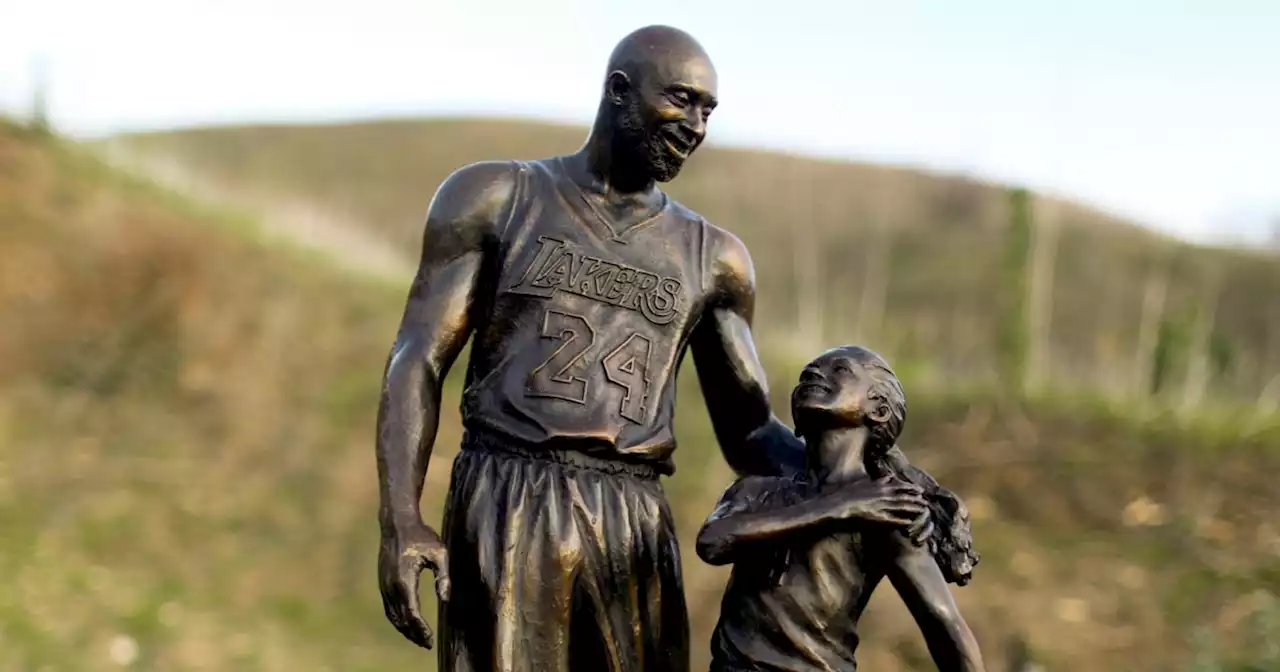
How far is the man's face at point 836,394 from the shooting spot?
254 centimetres

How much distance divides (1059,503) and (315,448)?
6.18 metres

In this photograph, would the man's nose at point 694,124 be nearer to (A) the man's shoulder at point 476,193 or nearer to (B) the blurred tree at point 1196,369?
(A) the man's shoulder at point 476,193

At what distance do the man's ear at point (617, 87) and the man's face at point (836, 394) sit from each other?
2.33 feet

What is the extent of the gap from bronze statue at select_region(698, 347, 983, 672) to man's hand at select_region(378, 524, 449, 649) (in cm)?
53

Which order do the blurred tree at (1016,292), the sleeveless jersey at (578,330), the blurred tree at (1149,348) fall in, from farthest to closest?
the blurred tree at (1149,348) → the blurred tree at (1016,292) → the sleeveless jersey at (578,330)

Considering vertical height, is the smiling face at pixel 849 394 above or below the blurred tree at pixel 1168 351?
above

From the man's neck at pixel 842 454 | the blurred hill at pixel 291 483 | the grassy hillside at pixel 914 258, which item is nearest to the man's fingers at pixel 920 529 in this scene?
the man's neck at pixel 842 454

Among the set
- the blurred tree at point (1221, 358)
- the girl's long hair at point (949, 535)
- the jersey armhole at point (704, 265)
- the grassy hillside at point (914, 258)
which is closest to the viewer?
the girl's long hair at point (949, 535)

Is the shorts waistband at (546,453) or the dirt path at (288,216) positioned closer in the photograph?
the shorts waistband at (546,453)

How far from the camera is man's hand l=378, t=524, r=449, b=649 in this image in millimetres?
2443

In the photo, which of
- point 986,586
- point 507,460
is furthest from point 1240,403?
point 507,460

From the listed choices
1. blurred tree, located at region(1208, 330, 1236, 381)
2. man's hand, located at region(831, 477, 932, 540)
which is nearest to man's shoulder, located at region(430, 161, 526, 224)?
man's hand, located at region(831, 477, 932, 540)

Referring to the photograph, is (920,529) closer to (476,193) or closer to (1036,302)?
(476,193)

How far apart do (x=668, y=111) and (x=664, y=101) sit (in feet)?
0.07
